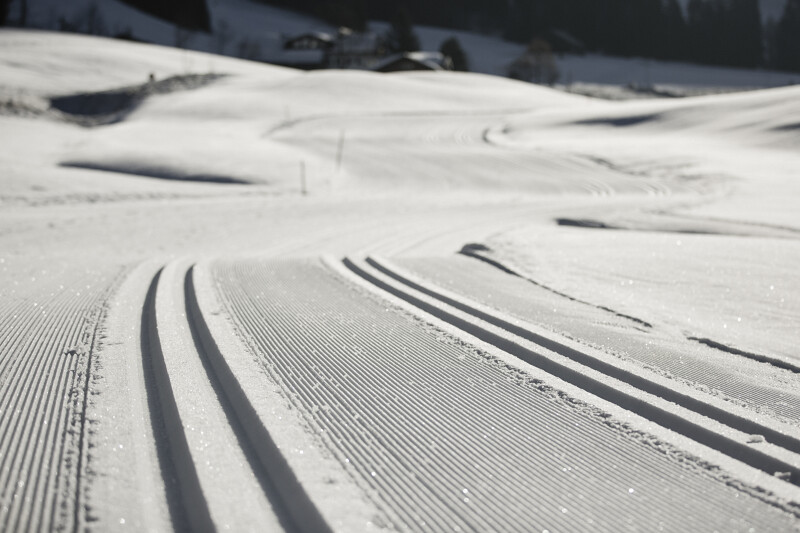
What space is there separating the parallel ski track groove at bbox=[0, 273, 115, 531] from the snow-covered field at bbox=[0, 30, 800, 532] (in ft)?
0.05

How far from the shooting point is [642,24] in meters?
94.2

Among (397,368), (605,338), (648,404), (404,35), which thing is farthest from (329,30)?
(648,404)

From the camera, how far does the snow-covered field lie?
8.65 ft

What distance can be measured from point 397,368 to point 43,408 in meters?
1.81

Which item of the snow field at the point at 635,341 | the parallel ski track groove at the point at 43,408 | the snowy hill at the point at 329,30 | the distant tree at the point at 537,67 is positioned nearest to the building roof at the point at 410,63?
the distant tree at the point at 537,67

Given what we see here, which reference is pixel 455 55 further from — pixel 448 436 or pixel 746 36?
pixel 448 436

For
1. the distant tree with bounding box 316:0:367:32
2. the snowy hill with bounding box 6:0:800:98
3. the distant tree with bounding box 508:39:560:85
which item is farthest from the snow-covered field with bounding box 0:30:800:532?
the distant tree with bounding box 316:0:367:32

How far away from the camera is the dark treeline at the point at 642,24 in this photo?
91.2 metres

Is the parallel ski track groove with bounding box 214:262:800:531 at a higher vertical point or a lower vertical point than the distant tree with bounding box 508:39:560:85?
lower

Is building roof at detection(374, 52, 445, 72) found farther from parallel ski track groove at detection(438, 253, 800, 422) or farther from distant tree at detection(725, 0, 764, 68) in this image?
parallel ski track groove at detection(438, 253, 800, 422)

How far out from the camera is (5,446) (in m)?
2.97

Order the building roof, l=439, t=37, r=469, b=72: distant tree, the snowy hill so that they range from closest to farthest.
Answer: the building roof < l=439, t=37, r=469, b=72: distant tree < the snowy hill

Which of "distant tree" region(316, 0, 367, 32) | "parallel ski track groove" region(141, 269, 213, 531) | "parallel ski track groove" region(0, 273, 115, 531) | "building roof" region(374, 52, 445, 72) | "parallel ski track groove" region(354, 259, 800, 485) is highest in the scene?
"distant tree" region(316, 0, 367, 32)

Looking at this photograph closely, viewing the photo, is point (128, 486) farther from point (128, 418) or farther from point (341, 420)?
point (341, 420)
